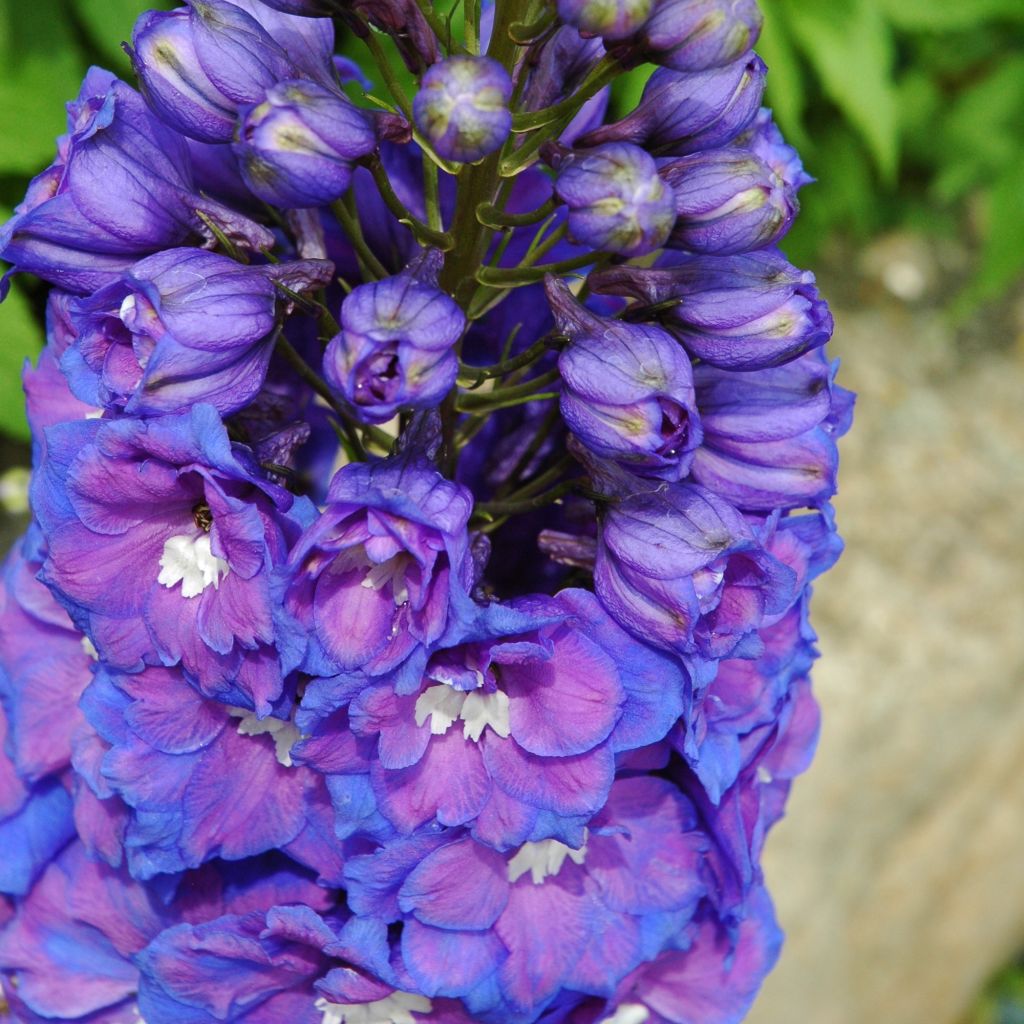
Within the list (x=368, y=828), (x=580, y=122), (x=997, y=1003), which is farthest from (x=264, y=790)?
(x=997, y=1003)

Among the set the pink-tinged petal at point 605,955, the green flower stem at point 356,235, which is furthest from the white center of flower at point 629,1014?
the green flower stem at point 356,235

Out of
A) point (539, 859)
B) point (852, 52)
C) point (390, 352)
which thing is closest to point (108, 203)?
point (390, 352)

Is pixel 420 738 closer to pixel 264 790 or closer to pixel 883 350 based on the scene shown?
pixel 264 790

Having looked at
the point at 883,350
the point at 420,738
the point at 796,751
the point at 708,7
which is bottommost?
the point at 883,350

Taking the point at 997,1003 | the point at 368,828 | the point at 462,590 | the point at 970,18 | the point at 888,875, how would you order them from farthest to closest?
the point at 997,1003 → the point at 888,875 → the point at 970,18 → the point at 368,828 → the point at 462,590

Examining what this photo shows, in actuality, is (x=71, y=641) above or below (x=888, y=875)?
above

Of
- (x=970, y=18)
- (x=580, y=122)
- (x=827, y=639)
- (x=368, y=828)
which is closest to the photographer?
(x=368, y=828)

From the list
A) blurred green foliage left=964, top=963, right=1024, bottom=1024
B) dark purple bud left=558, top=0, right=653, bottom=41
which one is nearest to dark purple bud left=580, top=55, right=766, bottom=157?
dark purple bud left=558, top=0, right=653, bottom=41
